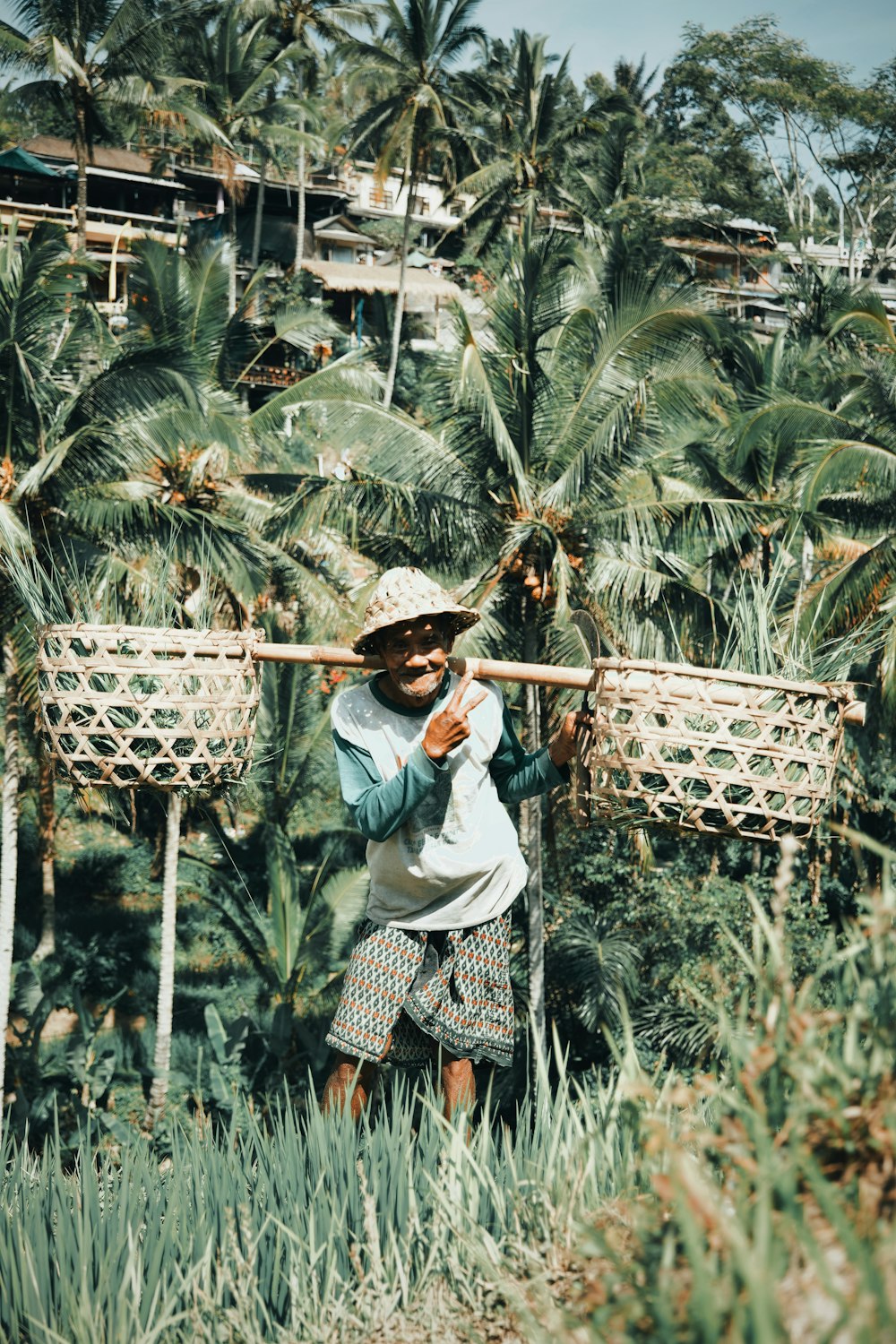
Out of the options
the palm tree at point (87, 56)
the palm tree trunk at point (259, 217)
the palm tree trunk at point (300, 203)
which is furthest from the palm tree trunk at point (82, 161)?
the palm tree trunk at point (300, 203)

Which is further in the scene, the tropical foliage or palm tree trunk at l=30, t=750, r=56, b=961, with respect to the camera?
palm tree trunk at l=30, t=750, r=56, b=961

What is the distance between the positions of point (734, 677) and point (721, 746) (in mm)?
163

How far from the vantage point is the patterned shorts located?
367 cm

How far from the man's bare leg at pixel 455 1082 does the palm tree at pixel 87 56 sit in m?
22.5

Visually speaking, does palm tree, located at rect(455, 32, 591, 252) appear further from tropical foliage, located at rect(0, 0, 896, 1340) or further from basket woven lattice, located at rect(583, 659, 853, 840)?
basket woven lattice, located at rect(583, 659, 853, 840)

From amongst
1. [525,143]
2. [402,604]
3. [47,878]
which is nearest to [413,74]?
[525,143]

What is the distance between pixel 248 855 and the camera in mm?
21250

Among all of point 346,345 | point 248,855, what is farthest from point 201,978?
point 346,345

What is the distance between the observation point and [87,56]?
2506 centimetres

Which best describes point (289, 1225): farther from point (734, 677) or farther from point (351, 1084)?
point (734, 677)

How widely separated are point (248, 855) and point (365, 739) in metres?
18.0

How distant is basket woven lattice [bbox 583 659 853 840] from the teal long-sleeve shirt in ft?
1.56

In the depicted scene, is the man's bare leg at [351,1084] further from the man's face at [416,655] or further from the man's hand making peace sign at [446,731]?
the man's face at [416,655]

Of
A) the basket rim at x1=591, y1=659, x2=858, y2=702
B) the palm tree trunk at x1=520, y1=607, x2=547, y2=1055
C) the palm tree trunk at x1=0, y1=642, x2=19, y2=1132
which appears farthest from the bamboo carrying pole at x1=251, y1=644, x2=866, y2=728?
the palm tree trunk at x1=520, y1=607, x2=547, y2=1055
